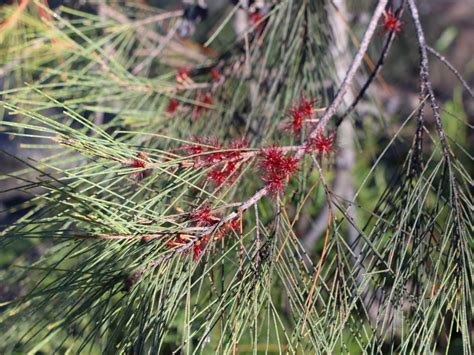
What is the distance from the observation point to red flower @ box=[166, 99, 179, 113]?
1.10 meters

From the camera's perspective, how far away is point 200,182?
31.5 inches

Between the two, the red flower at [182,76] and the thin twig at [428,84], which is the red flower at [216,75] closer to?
the red flower at [182,76]

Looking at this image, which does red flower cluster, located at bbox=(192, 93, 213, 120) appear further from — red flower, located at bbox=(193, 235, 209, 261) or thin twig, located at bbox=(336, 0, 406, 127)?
red flower, located at bbox=(193, 235, 209, 261)

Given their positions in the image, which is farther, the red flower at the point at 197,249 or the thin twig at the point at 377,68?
the thin twig at the point at 377,68

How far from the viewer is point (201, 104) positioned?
42.3 inches

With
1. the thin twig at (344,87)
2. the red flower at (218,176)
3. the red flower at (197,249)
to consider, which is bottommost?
the red flower at (197,249)

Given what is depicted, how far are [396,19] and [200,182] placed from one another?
0.39m

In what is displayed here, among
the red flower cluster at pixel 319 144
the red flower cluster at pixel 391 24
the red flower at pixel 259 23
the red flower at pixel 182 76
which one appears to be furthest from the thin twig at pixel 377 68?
the red flower at pixel 182 76

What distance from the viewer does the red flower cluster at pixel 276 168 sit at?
69 centimetres

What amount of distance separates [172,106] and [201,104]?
58 millimetres

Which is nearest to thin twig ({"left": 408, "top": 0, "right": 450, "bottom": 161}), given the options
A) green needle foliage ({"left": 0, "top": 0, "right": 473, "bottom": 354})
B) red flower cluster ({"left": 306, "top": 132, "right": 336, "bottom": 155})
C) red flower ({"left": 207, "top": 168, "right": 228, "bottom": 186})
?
green needle foliage ({"left": 0, "top": 0, "right": 473, "bottom": 354})

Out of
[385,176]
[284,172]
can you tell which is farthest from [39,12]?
[385,176]

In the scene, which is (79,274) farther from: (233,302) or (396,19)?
(396,19)

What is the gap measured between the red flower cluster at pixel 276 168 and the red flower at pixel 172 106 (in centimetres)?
42
